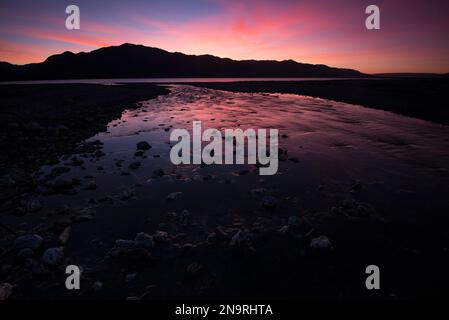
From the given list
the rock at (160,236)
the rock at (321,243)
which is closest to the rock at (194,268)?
the rock at (160,236)

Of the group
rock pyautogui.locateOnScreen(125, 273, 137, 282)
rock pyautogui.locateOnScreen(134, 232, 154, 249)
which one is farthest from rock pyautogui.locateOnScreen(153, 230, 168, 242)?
rock pyautogui.locateOnScreen(125, 273, 137, 282)

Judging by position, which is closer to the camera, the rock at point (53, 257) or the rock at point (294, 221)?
the rock at point (53, 257)

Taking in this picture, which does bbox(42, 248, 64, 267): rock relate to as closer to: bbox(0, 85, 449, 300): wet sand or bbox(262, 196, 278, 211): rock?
bbox(0, 85, 449, 300): wet sand

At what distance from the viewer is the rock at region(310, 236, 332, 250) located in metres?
4.64

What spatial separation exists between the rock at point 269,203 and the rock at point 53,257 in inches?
165

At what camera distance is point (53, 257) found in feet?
13.9

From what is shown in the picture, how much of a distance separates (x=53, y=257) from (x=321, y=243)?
4.64m

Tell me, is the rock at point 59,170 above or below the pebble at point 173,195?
above

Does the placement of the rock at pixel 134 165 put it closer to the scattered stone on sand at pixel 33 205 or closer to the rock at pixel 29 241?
the scattered stone on sand at pixel 33 205

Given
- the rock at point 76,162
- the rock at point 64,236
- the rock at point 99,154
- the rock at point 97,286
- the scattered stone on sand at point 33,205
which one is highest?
the rock at point 99,154

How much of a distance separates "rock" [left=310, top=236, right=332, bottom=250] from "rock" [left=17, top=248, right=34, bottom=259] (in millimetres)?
4914

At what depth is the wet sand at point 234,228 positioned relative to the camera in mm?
3926
